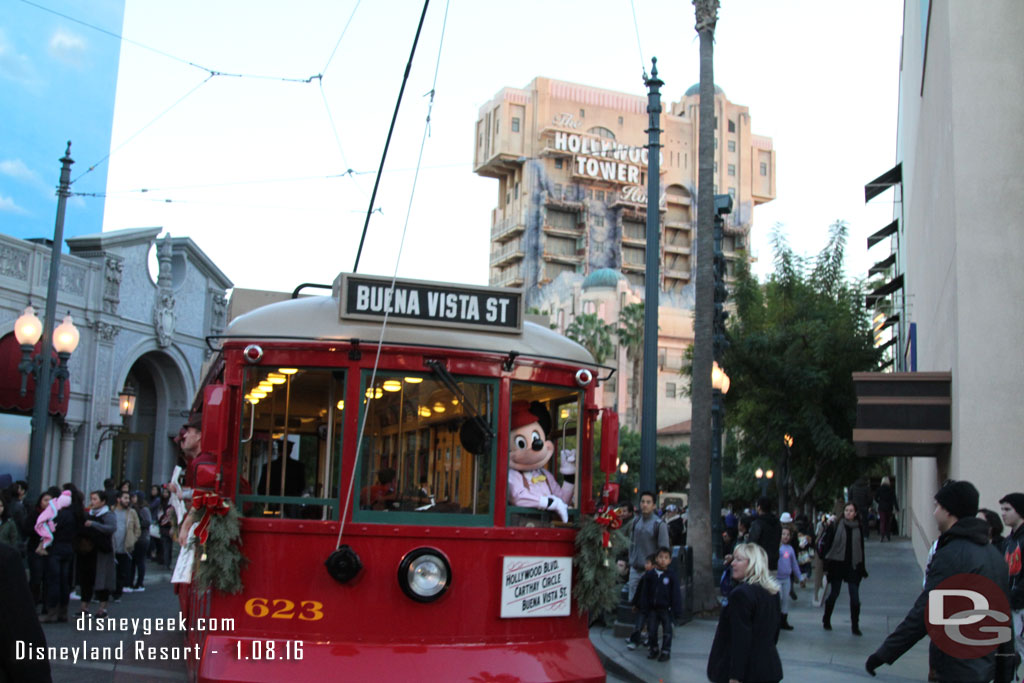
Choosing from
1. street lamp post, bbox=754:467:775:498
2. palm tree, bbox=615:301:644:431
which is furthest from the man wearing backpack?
palm tree, bbox=615:301:644:431

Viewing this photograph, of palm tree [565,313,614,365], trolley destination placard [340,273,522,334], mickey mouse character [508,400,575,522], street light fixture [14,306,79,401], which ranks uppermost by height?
palm tree [565,313,614,365]

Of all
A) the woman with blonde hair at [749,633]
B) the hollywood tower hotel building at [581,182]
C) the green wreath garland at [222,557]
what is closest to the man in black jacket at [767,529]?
the woman with blonde hair at [749,633]

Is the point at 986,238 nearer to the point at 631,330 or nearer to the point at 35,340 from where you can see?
the point at 35,340

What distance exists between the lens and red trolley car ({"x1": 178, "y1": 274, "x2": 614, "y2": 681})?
654 cm

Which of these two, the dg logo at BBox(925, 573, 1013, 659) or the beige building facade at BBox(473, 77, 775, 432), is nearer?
the dg logo at BBox(925, 573, 1013, 659)

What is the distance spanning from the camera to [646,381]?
15.3 m

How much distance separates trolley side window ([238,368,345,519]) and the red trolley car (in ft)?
0.03

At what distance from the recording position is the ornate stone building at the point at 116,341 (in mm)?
27812

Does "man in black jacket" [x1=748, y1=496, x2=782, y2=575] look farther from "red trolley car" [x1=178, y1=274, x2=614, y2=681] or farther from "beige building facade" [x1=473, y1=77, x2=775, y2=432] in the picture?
"beige building facade" [x1=473, y1=77, x2=775, y2=432]

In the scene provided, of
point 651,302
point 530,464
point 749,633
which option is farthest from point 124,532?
point 749,633

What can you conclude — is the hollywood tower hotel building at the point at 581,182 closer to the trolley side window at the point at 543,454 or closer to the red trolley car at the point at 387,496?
the trolley side window at the point at 543,454

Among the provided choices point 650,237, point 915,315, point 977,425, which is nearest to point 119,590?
point 650,237

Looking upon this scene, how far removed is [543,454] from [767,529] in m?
8.00

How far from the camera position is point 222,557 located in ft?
21.3
